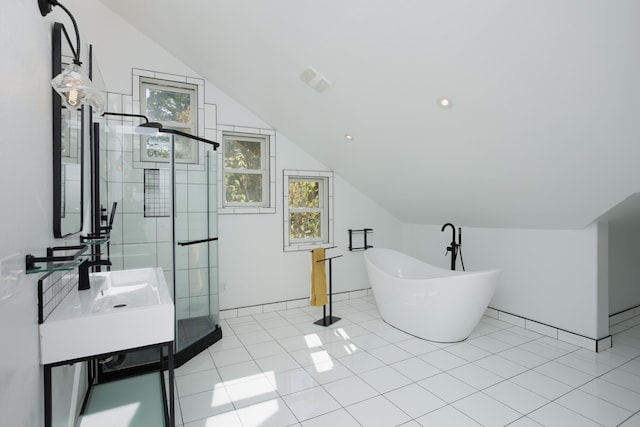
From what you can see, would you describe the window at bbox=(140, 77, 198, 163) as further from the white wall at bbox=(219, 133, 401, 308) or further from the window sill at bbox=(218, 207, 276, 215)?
the white wall at bbox=(219, 133, 401, 308)

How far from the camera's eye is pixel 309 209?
445cm

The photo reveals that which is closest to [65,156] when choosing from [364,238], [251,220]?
[251,220]

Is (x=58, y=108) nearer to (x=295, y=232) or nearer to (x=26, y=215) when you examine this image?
(x=26, y=215)

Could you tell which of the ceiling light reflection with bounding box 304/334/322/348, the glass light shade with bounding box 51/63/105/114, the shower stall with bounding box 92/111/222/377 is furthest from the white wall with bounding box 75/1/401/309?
the glass light shade with bounding box 51/63/105/114

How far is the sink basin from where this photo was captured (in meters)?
1.30

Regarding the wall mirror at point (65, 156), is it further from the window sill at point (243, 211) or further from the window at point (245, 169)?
the window at point (245, 169)

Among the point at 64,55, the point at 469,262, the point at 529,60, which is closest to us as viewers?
the point at 64,55

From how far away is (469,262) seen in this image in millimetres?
4074

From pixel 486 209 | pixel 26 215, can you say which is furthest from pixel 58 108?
pixel 486 209

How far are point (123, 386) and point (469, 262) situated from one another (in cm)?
375

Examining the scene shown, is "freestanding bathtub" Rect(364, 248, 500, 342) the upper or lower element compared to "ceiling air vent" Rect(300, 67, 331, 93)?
lower

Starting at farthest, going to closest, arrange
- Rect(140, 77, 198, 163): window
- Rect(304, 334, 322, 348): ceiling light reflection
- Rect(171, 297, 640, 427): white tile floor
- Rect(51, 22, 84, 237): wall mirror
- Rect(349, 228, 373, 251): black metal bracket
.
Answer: Rect(349, 228, 373, 251): black metal bracket < Rect(140, 77, 198, 163): window < Rect(304, 334, 322, 348): ceiling light reflection < Rect(171, 297, 640, 427): white tile floor < Rect(51, 22, 84, 237): wall mirror

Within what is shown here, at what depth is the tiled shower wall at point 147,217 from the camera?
9.15 feet

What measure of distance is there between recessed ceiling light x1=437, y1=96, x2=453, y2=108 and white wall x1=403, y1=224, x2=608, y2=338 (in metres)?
1.83
